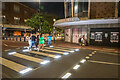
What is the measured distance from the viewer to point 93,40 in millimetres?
14984

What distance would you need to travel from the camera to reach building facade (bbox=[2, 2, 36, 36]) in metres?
37.5

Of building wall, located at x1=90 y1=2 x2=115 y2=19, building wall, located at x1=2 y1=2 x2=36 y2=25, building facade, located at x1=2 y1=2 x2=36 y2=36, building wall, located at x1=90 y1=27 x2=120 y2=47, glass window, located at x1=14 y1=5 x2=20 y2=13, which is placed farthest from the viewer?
glass window, located at x1=14 y1=5 x2=20 y2=13

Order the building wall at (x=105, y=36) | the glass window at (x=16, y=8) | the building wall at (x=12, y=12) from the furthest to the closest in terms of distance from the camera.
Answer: the glass window at (x=16, y=8)
the building wall at (x=12, y=12)
the building wall at (x=105, y=36)

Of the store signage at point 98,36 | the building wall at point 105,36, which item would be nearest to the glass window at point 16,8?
the building wall at point 105,36

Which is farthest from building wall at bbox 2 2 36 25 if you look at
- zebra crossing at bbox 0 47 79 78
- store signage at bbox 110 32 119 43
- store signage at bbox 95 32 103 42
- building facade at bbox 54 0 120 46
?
store signage at bbox 110 32 119 43

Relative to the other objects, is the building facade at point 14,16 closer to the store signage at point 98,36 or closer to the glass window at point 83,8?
the glass window at point 83,8

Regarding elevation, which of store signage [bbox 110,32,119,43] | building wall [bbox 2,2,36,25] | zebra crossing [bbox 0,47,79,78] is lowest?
zebra crossing [bbox 0,47,79,78]

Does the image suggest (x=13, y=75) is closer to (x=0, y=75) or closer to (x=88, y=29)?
(x=0, y=75)

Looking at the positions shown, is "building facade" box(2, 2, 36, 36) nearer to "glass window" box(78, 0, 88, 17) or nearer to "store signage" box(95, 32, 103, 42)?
"glass window" box(78, 0, 88, 17)

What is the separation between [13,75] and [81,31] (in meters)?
14.1

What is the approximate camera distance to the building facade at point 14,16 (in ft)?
123

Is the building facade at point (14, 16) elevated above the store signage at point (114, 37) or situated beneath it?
elevated above

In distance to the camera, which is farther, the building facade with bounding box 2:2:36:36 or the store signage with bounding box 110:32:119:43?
the building facade with bounding box 2:2:36:36

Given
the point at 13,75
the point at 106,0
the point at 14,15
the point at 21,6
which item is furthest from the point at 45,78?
the point at 21,6
